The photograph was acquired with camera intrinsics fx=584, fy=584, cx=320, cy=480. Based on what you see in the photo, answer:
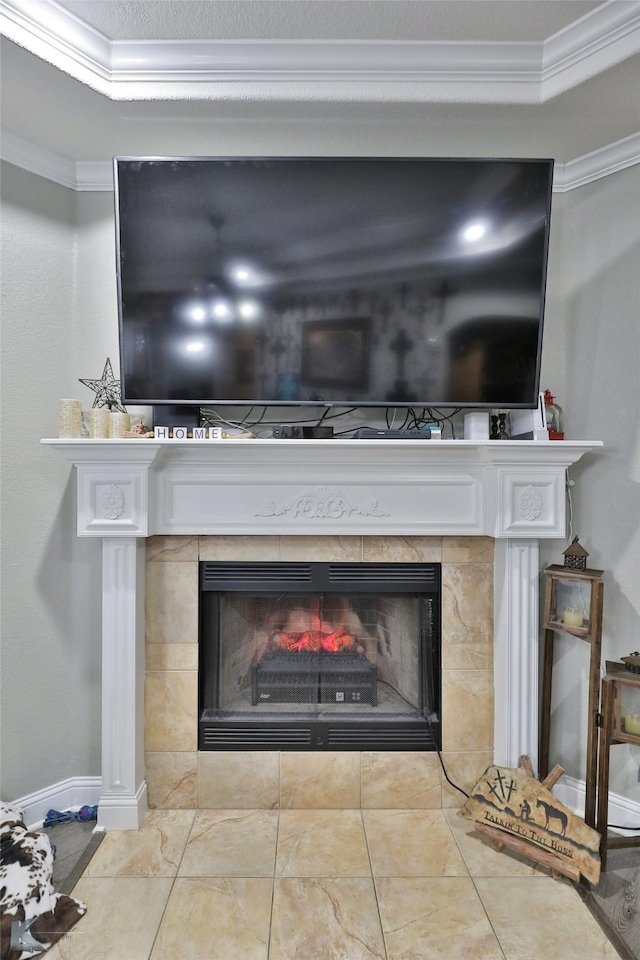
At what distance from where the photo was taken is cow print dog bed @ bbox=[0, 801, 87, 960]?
1.57m

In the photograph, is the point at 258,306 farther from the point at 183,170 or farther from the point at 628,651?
the point at 628,651

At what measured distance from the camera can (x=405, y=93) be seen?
6.28 ft

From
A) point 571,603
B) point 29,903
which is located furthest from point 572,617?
point 29,903

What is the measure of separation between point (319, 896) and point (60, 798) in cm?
112

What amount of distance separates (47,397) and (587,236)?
2.18m

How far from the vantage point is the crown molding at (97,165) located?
212 cm

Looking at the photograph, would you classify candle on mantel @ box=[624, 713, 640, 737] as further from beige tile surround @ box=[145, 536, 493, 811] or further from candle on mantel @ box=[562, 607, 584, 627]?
beige tile surround @ box=[145, 536, 493, 811]

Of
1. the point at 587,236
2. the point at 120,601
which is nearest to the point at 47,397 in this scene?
the point at 120,601

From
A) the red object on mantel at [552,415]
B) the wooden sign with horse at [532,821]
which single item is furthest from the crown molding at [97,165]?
the wooden sign with horse at [532,821]

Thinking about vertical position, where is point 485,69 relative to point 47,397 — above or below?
above

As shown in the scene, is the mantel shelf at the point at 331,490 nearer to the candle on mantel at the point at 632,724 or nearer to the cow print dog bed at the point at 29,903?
the candle on mantel at the point at 632,724

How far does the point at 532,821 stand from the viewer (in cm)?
193

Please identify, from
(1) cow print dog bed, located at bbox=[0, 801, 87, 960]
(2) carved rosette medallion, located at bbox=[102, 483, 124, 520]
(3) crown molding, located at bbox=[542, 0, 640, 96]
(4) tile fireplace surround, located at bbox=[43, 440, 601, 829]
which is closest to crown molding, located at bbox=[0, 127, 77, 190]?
(4) tile fireplace surround, located at bbox=[43, 440, 601, 829]

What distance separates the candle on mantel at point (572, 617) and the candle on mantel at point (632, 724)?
31cm
